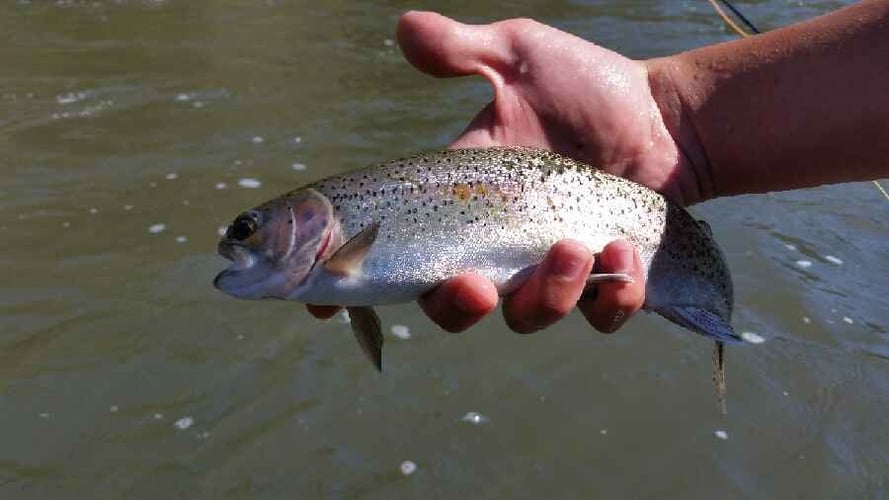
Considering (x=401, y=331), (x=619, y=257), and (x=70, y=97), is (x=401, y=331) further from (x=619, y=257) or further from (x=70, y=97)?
(x=70, y=97)

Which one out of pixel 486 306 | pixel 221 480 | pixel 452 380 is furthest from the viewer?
pixel 452 380

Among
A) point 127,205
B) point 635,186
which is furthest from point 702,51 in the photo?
point 127,205

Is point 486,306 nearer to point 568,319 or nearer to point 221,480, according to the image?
point 221,480

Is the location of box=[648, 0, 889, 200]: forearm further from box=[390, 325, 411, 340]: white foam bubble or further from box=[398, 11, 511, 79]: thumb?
box=[390, 325, 411, 340]: white foam bubble

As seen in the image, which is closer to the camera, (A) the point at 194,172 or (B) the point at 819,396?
(B) the point at 819,396

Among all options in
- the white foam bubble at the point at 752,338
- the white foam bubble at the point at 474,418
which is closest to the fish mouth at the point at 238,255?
the white foam bubble at the point at 474,418

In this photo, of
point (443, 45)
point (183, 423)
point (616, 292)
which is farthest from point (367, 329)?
point (183, 423)
